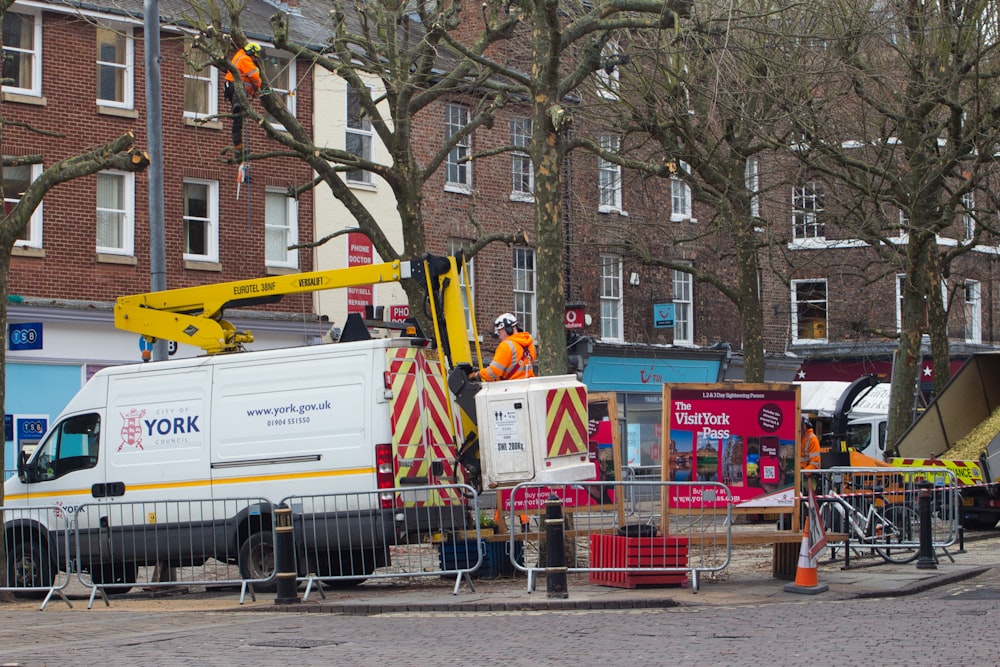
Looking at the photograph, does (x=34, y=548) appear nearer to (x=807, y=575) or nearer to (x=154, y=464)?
(x=154, y=464)

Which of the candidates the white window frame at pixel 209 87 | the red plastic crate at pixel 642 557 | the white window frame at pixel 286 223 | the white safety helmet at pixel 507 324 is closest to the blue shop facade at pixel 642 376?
the white window frame at pixel 286 223

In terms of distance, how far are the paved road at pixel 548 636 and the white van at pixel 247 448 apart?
6.04ft

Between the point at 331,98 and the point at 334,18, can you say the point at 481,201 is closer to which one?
the point at 331,98

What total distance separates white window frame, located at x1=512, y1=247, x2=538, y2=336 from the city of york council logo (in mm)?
17851

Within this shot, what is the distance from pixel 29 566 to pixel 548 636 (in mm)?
7205

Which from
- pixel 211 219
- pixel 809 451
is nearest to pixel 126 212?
pixel 211 219

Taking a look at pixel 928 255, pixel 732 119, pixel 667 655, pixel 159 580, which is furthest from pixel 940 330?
pixel 667 655

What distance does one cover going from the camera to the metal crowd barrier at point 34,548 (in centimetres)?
1399

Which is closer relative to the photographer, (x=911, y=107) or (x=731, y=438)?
(x=731, y=438)

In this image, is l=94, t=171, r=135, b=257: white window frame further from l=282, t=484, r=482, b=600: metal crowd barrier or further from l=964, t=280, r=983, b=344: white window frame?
l=964, t=280, r=983, b=344: white window frame

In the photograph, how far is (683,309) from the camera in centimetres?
3591

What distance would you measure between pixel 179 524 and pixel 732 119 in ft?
32.3

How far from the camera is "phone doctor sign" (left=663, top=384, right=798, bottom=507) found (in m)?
13.0

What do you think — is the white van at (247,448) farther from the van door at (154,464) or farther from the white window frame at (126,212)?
the white window frame at (126,212)
